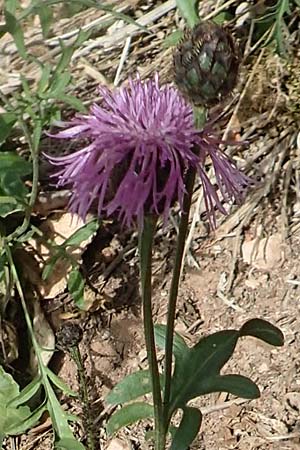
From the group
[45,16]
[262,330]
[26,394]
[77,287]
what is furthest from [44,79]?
[262,330]

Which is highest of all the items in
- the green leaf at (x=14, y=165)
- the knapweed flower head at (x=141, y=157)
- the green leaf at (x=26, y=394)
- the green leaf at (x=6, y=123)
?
the green leaf at (x=6, y=123)

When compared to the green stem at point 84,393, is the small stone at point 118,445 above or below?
below

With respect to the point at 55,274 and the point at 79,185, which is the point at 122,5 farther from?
the point at 79,185

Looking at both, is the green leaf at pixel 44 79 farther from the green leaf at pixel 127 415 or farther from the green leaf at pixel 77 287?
the green leaf at pixel 127 415

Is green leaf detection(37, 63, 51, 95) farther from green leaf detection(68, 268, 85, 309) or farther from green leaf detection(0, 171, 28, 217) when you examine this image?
green leaf detection(68, 268, 85, 309)

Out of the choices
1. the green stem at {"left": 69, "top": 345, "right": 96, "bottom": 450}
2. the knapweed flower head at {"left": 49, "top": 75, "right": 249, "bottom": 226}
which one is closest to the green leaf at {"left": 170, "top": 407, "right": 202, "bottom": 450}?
the green stem at {"left": 69, "top": 345, "right": 96, "bottom": 450}

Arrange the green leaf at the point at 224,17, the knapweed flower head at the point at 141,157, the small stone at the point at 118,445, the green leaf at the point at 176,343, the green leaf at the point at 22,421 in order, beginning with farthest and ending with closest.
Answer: the green leaf at the point at 224,17
the small stone at the point at 118,445
the green leaf at the point at 22,421
the green leaf at the point at 176,343
the knapweed flower head at the point at 141,157

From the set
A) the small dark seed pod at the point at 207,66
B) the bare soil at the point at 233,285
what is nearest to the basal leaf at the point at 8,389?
the bare soil at the point at 233,285
